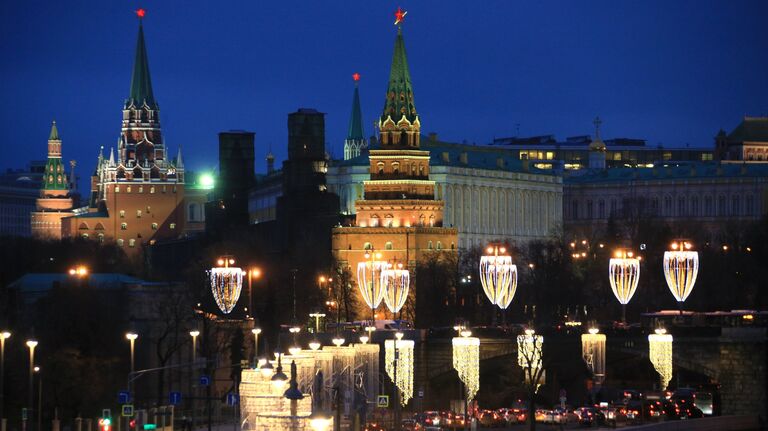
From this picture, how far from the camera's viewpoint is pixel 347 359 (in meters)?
114

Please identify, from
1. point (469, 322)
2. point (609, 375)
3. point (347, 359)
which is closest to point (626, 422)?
point (347, 359)

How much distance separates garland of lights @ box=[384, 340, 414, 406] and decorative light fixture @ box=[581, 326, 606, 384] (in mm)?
8597

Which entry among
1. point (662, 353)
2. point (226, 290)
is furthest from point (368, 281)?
point (662, 353)

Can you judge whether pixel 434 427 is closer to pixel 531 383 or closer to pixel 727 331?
pixel 531 383

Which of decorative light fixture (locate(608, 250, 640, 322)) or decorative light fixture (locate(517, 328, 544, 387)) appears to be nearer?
decorative light fixture (locate(517, 328, 544, 387))

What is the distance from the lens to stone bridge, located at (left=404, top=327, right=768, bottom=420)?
12694cm

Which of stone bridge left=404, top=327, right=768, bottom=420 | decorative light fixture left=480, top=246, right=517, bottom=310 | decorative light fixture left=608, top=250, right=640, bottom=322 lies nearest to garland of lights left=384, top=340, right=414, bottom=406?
stone bridge left=404, top=327, right=768, bottom=420

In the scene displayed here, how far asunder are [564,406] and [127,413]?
102ft

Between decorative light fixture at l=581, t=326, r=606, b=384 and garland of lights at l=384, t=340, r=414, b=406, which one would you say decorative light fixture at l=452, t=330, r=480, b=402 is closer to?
garland of lights at l=384, t=340, r=414, b=406

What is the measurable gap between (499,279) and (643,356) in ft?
114

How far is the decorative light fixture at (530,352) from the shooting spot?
417 ft

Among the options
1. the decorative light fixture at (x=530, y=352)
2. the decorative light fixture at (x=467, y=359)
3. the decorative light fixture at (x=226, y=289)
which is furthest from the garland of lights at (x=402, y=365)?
the decorative light fixture at (x=226, y=289)

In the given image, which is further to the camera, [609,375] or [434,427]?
[609,375]

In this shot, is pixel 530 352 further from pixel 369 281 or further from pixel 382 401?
pixel 369 281
